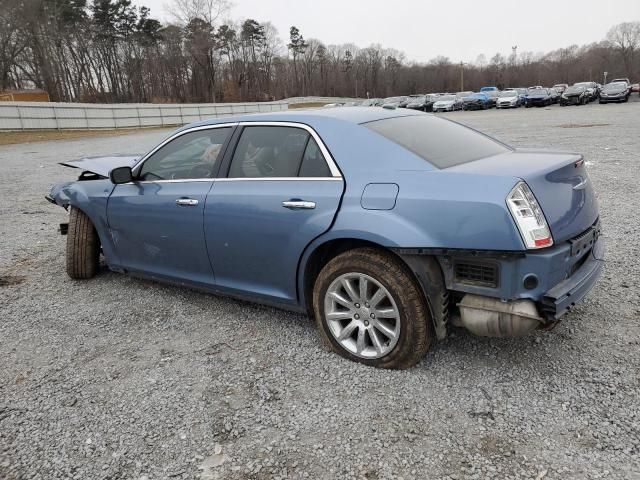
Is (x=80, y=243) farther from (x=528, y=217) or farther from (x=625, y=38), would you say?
(x=625, y=38)

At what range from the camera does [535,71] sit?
10988 centimetres

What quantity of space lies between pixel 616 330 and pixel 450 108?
44462 mm

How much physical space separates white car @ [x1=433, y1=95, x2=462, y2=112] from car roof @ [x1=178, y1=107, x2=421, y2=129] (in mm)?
42962

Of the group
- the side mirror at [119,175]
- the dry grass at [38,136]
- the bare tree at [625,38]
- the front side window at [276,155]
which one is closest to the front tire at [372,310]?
the front side window at [276,155]

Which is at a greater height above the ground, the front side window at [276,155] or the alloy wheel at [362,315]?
the front side window at [276,155]

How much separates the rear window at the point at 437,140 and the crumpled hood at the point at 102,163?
114 inches

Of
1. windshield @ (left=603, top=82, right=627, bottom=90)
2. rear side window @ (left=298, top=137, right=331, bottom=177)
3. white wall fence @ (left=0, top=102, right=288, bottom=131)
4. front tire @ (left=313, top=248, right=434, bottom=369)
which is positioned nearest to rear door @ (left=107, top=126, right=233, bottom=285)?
rear side window @ (left=298, top=137, right=331, bottom=177)

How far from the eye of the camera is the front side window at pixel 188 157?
3906mm

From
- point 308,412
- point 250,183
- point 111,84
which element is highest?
point 111,84

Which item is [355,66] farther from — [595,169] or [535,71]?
[595,169]

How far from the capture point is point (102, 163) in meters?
5.56

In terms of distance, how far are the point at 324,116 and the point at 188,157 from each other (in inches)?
52.0

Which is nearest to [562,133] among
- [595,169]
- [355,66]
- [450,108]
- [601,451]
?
[595,169]

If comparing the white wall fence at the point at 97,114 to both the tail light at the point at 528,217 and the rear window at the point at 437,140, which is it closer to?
the rear window at the point at 437,140
